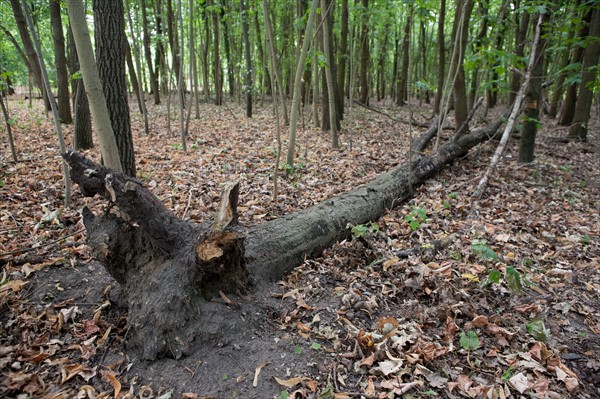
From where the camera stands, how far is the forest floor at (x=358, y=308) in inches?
86.7

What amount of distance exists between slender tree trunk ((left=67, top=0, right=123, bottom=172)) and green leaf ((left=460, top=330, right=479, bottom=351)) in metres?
3.50

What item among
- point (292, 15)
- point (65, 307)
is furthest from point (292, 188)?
point (292, 15)

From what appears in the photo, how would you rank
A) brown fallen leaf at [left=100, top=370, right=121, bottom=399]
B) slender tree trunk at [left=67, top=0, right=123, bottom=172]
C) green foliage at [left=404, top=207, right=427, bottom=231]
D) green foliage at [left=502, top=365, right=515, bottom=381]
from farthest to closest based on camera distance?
green foliage at [left=404, top=207, right=427, bottom=231] < slender tree trunk at [left=67, top=0, right=123, bottom=172] < green foliage at [left=502, top=365, right=515, bottom=381] < brown fallen leaf at [left=100, top=370, right=121, bottom=399]

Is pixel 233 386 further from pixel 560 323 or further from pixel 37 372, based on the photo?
pixel 560 323

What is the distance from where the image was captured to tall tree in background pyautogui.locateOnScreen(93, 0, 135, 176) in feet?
15.5

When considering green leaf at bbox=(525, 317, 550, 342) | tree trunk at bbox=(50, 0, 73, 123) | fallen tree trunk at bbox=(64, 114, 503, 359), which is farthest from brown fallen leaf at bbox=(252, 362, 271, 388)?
tree trunk at bbox=(50, 0, 73, 123)

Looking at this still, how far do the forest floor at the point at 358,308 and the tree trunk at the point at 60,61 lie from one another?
12.0 ft

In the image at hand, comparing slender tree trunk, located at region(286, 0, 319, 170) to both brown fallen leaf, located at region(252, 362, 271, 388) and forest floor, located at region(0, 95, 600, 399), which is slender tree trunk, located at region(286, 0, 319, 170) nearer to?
forest floor, located at region(0, 95, 600, 399)

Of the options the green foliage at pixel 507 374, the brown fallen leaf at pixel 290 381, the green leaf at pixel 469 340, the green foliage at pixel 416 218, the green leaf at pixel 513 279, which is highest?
the green foliage at pixel 416 218

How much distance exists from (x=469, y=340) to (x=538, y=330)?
57 cm

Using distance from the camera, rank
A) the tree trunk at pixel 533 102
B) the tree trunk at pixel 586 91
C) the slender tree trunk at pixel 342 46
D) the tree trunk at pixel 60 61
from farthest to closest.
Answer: the slender tree trunk at pixel 342 46, the tree trunk at pixel 586 91, the tree trunk at pixel 60 61, the tree trunk at pixel 533 102

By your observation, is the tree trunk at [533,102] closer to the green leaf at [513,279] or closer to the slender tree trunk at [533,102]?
the slender tree trunk at [533,102]

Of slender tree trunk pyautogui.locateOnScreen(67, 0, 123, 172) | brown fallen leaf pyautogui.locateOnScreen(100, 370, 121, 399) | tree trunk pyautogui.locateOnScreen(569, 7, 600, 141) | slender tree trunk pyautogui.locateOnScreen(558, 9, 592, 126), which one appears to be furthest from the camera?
slender tree trunk pyautogui.locateOnScreen(558, 9, 592, 126)

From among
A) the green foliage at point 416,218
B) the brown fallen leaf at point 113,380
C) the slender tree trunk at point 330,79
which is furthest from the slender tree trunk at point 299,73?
the brown fallen leaf at point 113,380
